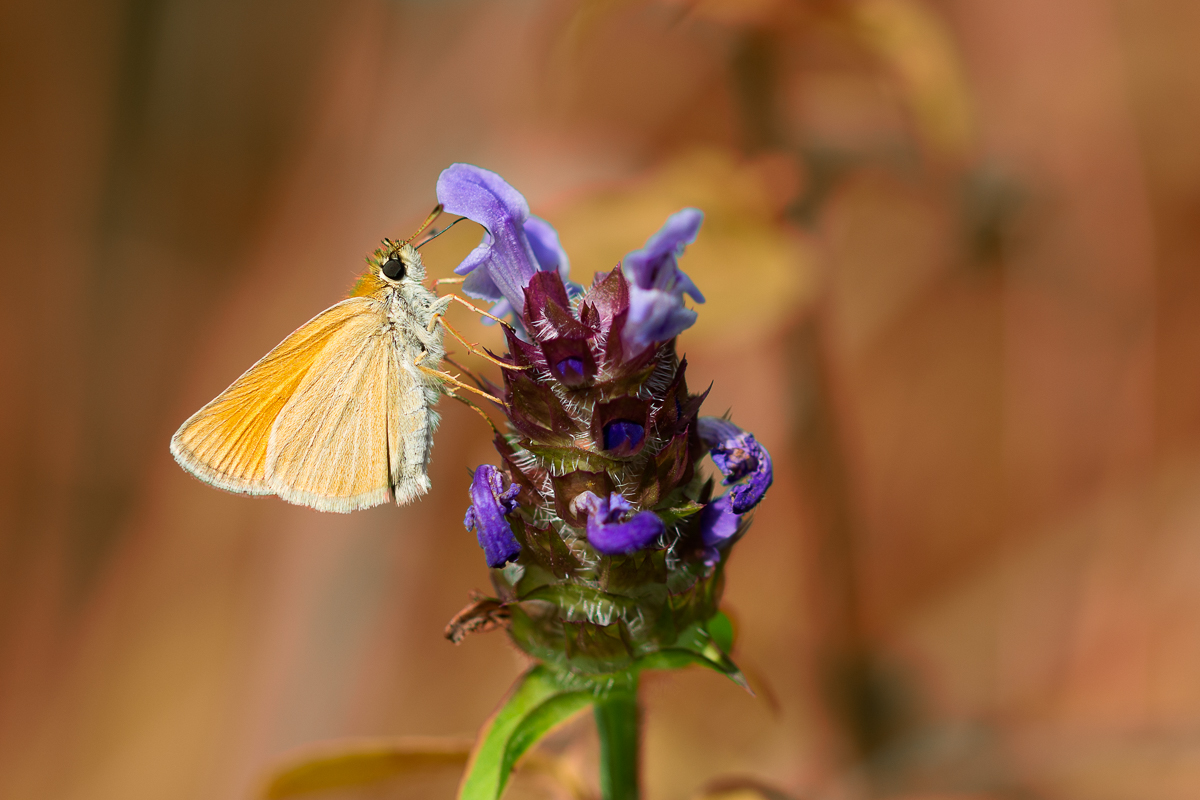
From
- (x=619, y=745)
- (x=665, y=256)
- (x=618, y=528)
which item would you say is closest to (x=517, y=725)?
(x=619, y=745)

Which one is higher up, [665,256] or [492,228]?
[492,228]

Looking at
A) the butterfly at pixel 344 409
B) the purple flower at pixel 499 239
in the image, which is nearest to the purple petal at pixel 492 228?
the purple flower at pixel 499 239

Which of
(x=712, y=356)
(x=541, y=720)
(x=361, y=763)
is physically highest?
(x=712, y=356)

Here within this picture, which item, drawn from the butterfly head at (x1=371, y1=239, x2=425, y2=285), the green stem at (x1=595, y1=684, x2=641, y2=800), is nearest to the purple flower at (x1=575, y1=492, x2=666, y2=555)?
the green stem at (x1=595, y1=684, x2=641, y2=800)

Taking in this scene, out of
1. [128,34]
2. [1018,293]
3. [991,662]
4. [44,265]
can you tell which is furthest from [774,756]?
[128,34]

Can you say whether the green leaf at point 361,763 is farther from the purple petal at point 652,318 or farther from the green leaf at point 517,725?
the purple petal at point 652,318

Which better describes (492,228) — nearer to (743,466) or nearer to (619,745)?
(743,466)

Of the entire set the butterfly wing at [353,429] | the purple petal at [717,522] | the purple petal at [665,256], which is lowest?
the purple petal at [717,522]
